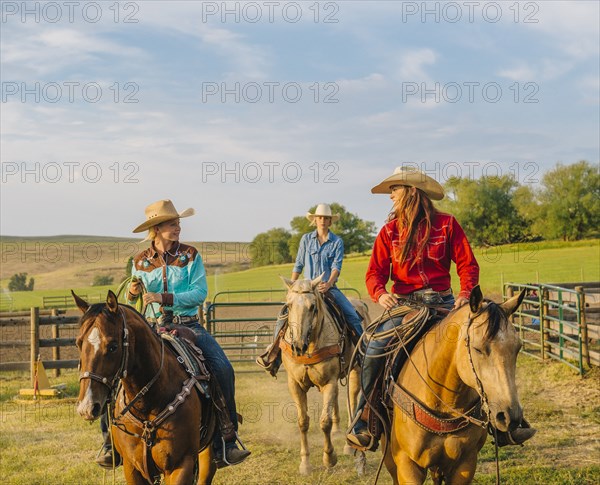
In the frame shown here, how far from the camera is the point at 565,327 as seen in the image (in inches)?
592

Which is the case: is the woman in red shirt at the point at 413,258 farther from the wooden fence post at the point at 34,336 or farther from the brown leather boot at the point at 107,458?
the wooden fence post at the point at 34,336

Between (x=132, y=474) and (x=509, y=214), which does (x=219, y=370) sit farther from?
(x=509, y=214)

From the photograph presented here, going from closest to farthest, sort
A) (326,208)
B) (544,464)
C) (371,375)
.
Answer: (371,375)
(544,464)
(326,208)

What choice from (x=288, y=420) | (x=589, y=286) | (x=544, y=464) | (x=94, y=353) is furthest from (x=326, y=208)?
(x=589, y=286)

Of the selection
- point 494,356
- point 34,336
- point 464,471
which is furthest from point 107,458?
point 34,336

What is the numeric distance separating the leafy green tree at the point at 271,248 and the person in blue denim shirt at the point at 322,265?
63.1 m

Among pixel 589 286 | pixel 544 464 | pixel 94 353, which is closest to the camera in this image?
pixel 94 353

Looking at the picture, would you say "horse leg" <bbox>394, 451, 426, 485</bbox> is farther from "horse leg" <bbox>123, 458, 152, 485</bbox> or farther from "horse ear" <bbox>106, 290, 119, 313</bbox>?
"horse ear" <bbox>106, 290, 119, 313</bbox>

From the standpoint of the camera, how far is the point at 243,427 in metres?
10.0

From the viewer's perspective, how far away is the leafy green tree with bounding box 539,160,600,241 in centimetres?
6300

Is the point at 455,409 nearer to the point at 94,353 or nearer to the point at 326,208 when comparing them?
the point at 94,353

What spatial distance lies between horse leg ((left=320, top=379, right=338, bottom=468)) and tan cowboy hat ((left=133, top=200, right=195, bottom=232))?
328 centimetres

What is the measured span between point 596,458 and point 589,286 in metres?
13.0

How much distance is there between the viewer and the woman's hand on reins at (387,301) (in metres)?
4.71
